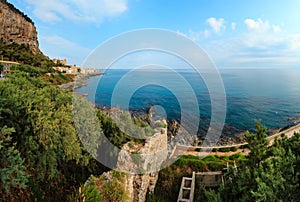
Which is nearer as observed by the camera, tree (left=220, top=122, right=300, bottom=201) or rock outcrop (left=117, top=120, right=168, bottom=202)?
tree (left=220, top=122, right=300, bottom=201)

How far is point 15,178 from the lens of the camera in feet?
15.5

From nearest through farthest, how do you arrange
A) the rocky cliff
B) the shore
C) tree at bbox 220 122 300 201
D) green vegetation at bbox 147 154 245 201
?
1. tree at bbox 220 122 300 201
2. green vegetation at bbox 147 154 245 201
3. the shore
4. the rocky cliff

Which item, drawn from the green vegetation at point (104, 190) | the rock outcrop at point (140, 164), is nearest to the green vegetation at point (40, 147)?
the green vegetation at point (104, 190)

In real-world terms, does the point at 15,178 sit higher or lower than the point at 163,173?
higher

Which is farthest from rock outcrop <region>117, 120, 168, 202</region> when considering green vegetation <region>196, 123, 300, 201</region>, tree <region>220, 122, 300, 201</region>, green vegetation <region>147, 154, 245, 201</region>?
tree <region>220, 122, 300, 201</region>

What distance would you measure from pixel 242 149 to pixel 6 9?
76281mm

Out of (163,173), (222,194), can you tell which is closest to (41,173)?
(222,194)

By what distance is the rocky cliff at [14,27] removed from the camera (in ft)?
199

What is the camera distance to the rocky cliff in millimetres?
Answer: 60719

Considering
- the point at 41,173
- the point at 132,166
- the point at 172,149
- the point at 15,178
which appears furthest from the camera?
the point at 172,149

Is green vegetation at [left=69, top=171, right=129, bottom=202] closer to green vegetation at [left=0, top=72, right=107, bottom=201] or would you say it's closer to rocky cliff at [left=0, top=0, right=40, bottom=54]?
green vegetation at [left=0, top=72, right=107, bottom=201]

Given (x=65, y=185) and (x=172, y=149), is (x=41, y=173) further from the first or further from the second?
(x=172, y=149)

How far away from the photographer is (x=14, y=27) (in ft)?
208

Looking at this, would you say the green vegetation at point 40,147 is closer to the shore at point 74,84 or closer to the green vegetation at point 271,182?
the green vegetation at point 271,182
